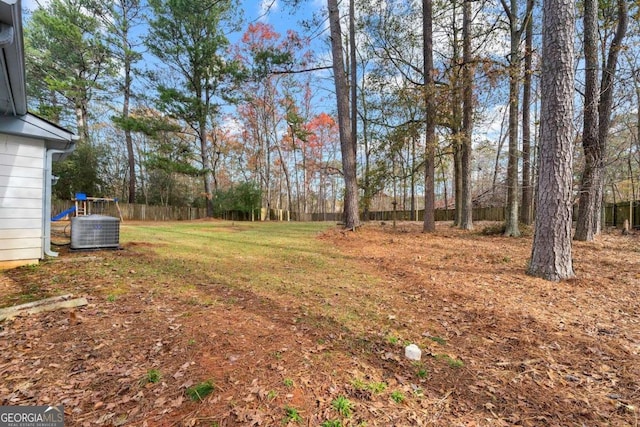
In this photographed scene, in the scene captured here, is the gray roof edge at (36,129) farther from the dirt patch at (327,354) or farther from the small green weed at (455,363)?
the small green weed at (455,363)

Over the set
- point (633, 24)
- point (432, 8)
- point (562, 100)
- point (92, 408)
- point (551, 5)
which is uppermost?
point (432, 8)

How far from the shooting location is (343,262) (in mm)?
5129

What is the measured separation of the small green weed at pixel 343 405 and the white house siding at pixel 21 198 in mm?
5226

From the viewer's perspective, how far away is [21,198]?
4129mm

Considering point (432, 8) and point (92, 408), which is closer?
point (92, 408)

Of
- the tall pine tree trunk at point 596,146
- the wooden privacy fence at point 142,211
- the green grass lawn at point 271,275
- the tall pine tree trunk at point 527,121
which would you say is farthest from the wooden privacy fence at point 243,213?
the green grass lawn at point 271,275

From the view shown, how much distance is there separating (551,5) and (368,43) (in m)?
8.12

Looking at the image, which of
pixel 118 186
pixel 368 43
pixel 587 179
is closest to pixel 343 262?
pixel 587 179

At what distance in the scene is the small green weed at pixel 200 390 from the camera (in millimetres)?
1624

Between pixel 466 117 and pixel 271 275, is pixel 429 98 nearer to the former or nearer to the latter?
pixel 466 117

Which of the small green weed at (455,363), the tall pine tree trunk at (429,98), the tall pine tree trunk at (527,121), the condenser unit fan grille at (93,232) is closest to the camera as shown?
the small green weed at (455,363)

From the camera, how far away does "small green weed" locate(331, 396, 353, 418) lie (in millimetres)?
1536

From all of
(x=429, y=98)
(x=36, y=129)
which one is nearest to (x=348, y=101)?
(x=429, y=98)

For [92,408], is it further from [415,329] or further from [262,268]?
[262,268]
